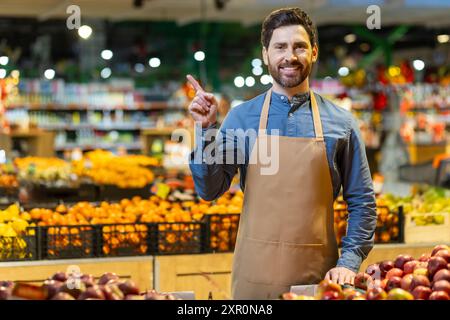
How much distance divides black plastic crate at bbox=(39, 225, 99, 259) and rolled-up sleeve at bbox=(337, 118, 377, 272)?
1842mm

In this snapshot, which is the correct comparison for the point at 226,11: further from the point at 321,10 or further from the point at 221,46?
the point at 221,46

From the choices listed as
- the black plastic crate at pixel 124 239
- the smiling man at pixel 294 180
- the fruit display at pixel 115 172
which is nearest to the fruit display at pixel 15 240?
the black plastic crate at pixel 124 239

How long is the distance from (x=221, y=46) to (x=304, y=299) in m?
19.9

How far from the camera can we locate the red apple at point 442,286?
266 centimetres

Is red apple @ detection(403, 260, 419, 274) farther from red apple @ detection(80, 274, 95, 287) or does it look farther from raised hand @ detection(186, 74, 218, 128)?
red apple @ detection(80, 274, 95, 287)

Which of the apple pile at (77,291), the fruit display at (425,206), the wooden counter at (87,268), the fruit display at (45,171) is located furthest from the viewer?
the fruit display at (45,171)

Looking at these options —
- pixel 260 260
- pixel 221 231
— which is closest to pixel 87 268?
pixel 221 231

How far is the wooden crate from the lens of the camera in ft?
17.1

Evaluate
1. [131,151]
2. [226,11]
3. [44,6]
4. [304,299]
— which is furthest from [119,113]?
[304,299]

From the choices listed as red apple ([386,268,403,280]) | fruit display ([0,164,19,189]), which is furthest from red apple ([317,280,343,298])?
fruit display ([0,164,19,189])

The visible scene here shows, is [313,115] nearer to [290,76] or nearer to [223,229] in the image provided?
[290,76]

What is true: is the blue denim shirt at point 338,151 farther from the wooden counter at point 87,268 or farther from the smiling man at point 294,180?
the wooden counter at point 87,268

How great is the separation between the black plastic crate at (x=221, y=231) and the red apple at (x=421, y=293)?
229 cm

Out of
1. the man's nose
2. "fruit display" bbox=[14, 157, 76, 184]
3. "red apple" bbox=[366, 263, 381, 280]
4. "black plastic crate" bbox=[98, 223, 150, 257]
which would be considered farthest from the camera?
"fruit display" bbox=[14, 157, 76, 184]
